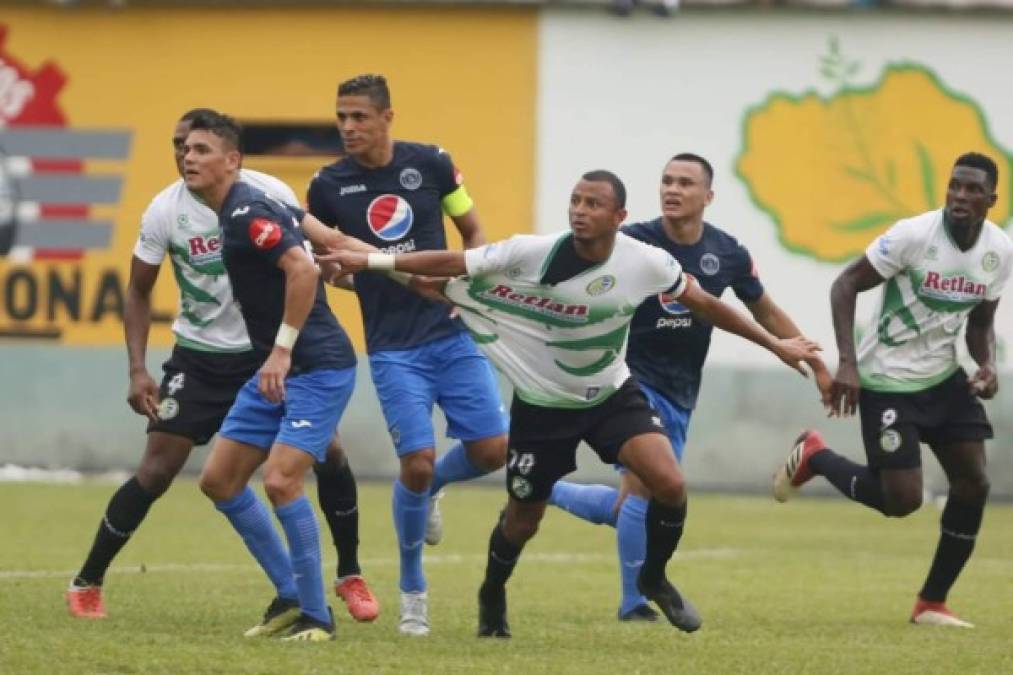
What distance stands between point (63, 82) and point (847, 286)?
12.5 m

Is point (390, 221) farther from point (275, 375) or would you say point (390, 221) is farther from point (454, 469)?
point (275, 375)

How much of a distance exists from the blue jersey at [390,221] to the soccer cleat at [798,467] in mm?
2560

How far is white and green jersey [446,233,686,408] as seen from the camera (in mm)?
9523

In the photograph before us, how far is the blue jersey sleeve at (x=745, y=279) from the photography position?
11414 mm

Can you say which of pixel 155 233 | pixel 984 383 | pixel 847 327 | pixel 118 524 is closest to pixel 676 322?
pixel 847 327

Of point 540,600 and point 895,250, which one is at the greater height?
point 895,250

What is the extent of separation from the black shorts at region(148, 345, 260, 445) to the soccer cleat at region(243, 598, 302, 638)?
1.04 meters

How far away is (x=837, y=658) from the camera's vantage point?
9305 millimetres

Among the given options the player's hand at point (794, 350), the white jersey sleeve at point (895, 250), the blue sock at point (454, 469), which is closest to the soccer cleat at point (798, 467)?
the white jersey sleeve at point (895, 250)

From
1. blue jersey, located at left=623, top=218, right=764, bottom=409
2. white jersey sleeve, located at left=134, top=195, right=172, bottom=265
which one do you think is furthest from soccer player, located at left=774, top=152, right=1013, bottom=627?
white jersey sleeve, located at left=134, top=195, right=172, bottom=265

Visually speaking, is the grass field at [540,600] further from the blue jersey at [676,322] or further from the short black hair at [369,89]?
the short black hair at [369,89]

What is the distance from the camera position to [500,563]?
9.94m

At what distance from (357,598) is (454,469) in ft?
3.75

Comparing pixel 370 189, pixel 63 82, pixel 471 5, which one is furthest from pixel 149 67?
pixel 370 189
